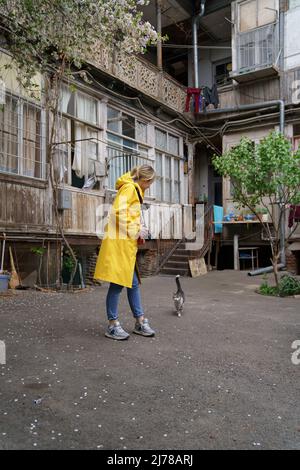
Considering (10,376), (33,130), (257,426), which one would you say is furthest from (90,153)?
(257,426)

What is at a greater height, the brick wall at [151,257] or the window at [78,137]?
the window at [78,137]

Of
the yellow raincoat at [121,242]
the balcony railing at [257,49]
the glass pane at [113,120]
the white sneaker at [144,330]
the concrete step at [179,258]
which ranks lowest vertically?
the white sneaker at [144,330]

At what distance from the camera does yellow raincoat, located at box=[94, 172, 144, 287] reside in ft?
14.2

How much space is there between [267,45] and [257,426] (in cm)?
1447

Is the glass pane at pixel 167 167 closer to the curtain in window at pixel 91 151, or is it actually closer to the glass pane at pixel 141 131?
the glass pane at pixel 141 131

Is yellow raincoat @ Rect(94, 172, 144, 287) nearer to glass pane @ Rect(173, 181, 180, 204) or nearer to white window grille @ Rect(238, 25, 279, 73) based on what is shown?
glass pane @ Rect(173, 181, 180, 204)

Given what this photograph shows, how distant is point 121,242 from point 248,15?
13700 mm

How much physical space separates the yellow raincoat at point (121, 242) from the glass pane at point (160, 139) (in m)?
10.5

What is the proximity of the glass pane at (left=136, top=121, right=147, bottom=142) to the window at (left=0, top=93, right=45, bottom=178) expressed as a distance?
448 cm

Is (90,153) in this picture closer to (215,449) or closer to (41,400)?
(41,400)

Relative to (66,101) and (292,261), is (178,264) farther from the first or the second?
(66,101)

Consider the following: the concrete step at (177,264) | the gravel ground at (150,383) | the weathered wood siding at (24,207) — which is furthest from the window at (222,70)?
the gravel ground at (150,383)

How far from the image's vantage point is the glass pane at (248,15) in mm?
14719
